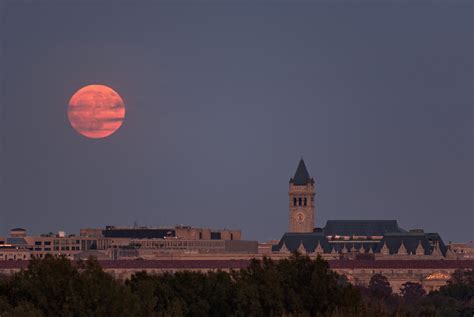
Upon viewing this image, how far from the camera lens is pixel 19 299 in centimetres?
10094

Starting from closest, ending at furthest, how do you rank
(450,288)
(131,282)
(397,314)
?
(397,314) < (131,282) < (450,288)

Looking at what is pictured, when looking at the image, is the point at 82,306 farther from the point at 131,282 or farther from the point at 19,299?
the point at 131,282

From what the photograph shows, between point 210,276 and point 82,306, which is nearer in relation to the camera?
point 82,306

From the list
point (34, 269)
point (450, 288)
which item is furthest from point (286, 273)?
point (450, 288)

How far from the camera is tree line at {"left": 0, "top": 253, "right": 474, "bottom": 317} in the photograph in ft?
319

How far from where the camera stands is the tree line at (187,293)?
319 ft

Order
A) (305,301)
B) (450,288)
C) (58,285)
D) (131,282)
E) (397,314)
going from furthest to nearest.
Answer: (450,288) → (131,282) → (305,301) → (58,285) → (397,314)

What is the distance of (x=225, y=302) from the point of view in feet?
355

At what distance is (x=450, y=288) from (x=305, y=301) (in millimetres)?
68600

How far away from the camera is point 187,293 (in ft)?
364

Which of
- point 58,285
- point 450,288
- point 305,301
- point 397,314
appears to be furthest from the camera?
point 450,288

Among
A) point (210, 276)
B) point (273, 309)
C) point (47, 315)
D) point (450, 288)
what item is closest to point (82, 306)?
point (47, 315)

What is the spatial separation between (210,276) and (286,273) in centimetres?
544

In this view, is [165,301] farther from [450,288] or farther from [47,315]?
[450,288]
